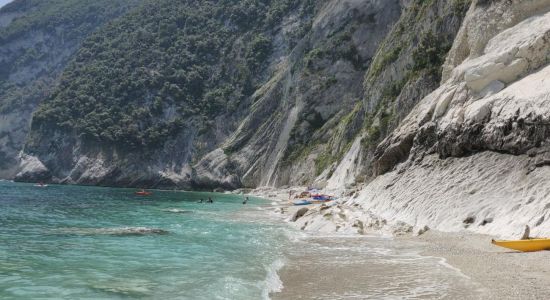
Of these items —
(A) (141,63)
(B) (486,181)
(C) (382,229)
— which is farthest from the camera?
(A) (141,63)

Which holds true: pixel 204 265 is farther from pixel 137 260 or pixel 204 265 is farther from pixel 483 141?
pixel 483 141

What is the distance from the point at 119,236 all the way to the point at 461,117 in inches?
775


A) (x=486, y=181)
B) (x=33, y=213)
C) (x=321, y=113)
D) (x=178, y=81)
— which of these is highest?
(x=178, y=81)

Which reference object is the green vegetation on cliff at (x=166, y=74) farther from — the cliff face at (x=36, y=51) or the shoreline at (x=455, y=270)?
the shoreline at (x=455, y=270)

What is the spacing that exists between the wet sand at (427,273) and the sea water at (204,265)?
4cm

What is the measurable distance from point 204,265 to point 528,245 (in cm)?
1108

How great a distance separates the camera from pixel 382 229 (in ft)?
78.8

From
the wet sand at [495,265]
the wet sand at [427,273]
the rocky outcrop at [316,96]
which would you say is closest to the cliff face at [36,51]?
the rocky outcrop at [316,96]

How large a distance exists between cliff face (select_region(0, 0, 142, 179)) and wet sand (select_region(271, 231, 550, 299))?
151640 millimetres

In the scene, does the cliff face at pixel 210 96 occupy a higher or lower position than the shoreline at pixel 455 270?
higher

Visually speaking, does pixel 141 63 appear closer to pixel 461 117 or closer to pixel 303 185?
pixel 303 185

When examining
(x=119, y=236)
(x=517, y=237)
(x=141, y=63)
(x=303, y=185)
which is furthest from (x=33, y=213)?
(x=141, y=63)

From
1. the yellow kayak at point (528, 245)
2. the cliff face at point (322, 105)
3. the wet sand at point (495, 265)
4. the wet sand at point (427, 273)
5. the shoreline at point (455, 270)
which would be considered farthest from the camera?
the cliff face at point (322, 105)

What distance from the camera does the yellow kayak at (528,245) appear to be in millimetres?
14281
